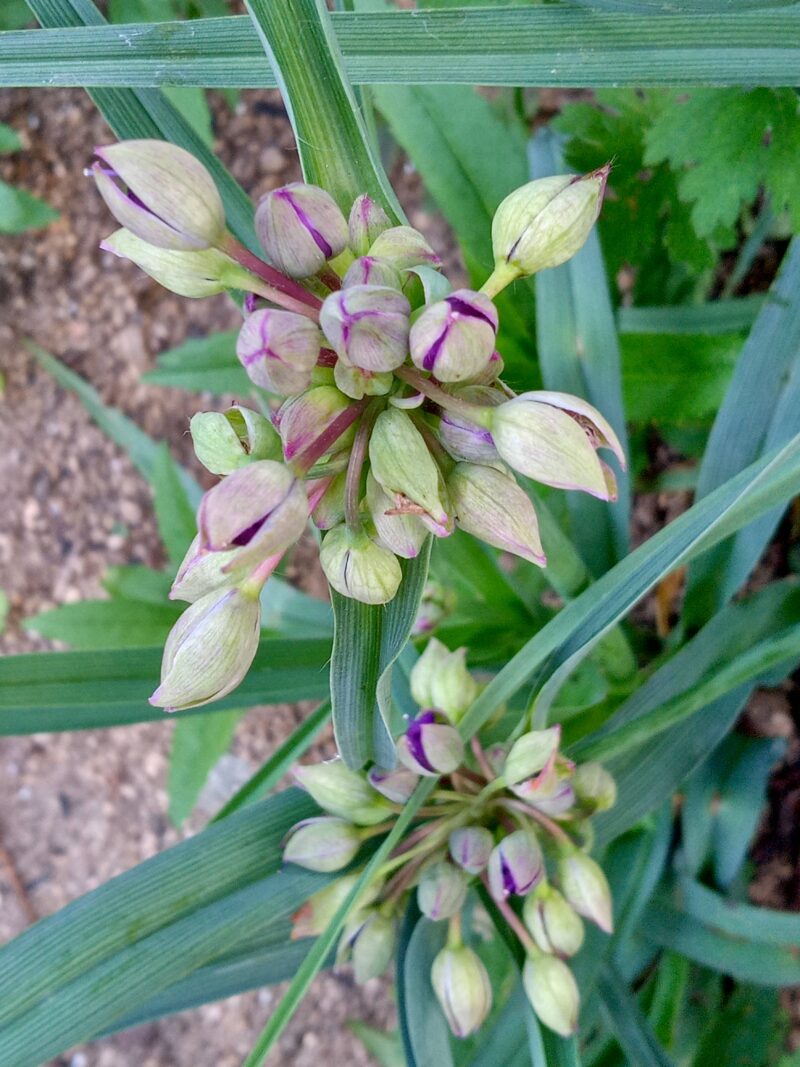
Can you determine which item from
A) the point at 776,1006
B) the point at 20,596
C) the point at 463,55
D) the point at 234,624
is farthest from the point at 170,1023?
the point at 463,55

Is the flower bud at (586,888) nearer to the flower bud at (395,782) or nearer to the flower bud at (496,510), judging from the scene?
the flower bud at (395,782)

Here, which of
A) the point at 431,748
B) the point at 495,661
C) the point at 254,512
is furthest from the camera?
the point at 495,661

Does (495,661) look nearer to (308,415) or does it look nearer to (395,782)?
(395,782)

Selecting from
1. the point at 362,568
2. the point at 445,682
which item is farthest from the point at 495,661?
the point at 362,568

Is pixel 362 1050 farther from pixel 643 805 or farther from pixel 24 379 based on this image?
pixel 24 379

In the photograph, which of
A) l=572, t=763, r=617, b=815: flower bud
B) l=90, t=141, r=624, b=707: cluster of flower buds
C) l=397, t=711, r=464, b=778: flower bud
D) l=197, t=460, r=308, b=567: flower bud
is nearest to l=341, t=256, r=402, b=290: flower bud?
l=90, t=141, r=624, b=707: cluster of flower buds
